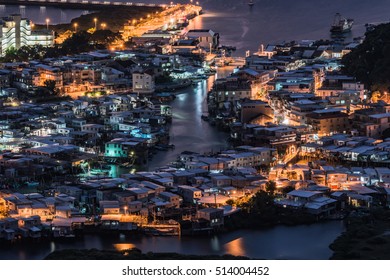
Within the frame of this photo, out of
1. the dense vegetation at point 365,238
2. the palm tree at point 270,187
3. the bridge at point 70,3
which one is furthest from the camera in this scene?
the bridge at point 70,3

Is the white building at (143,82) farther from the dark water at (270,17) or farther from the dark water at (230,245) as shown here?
the dark water at (230,245)

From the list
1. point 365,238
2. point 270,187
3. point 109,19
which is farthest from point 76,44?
point 365,238

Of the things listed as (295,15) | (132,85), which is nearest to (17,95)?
(132,85)

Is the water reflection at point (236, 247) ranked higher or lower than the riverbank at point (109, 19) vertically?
lower

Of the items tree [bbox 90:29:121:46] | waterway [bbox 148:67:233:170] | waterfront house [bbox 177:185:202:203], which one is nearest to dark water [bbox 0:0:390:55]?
tree [bbox 90:29:121:46]

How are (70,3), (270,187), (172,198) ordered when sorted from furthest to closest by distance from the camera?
(70,3) → (270,187) → (172,198)

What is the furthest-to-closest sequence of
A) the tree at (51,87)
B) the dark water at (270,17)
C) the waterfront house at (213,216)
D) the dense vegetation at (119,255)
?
the dark water at (270,17) → the tree at (51,87) → the waterfront house at (213,216) → the dense vegetation at (119,255)

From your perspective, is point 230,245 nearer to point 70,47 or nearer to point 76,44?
point 70,47

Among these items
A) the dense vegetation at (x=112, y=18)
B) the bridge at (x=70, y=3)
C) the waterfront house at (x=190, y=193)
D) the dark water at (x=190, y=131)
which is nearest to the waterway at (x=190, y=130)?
the dark water at (x=190, y=131)
